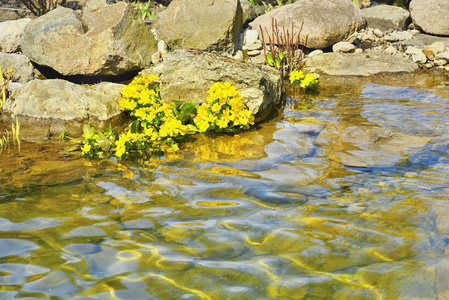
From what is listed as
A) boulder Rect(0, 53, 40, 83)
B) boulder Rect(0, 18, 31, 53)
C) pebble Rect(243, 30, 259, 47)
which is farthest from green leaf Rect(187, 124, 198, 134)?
boulder Rect(0, 18, 31, 53)

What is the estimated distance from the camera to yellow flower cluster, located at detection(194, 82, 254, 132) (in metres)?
5.35

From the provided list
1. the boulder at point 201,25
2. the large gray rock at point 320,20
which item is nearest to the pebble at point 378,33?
the large gray rock at point 320,20

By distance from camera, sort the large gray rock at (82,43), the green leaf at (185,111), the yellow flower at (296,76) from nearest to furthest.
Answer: the green leaf at (185,111)
the yellow flower at (296,76)
the large gray rock at (82,43)

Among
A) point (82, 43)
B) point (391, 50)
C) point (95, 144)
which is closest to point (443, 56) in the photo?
point (391, 50)

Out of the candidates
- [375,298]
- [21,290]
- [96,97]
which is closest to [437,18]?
[96,97]

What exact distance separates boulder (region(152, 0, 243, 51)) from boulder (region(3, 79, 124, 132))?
141 inches

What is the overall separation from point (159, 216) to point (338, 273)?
138 centimetres

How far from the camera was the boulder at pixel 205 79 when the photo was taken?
19.5 feet

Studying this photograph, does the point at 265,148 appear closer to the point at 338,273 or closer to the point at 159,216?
the point at 159,216

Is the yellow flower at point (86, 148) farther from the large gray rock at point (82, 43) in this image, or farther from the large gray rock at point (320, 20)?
the large gray rock at point (320, 20)

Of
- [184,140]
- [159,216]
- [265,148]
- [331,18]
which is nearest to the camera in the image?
[159,216]

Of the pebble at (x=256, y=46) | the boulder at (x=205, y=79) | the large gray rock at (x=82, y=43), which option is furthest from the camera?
the pebble at (x=256, y=46)

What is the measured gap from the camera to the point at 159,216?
10.6ft

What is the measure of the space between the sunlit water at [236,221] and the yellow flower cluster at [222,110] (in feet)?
1.41
